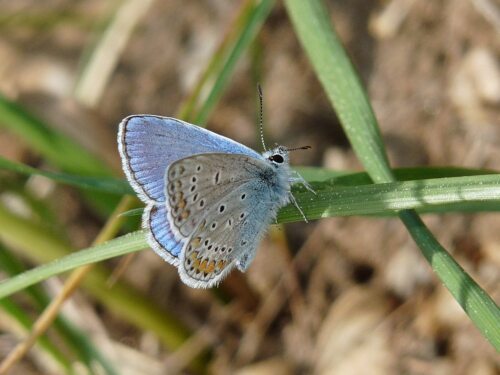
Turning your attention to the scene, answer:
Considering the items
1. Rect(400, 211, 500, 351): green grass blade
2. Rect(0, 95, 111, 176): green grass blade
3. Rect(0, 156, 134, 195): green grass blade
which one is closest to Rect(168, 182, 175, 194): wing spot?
Rect(0, 156, 134, 195): green grass blade

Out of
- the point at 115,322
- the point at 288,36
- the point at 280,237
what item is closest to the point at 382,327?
the point at 280,237

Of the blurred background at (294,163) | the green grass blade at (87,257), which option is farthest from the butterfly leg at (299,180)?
the blurred background at (294,163)

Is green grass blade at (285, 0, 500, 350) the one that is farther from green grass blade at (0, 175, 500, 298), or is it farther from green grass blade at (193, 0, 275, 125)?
green grass blade at (193, 0, 275, 125)

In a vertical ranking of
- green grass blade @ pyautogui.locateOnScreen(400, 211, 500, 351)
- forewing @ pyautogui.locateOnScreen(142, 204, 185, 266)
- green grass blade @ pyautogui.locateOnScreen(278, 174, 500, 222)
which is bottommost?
green grass blade @ pyautogui.locateOnScreen(400, 211, 500, 351)

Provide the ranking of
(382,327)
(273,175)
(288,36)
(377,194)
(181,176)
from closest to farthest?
(377,194) → (181,176) → (273,175) → (382,327) → (288,36)

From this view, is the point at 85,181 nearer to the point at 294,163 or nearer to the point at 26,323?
the point at 26,323

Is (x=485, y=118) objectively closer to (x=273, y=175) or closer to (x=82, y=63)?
(x=273, y=175)

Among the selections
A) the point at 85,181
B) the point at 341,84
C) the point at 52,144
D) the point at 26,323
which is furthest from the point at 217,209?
the point at 52,144
